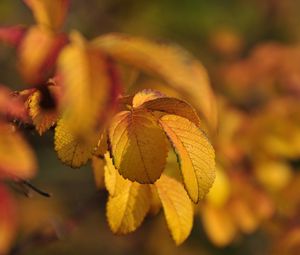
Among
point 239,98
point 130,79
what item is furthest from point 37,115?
point 239,98

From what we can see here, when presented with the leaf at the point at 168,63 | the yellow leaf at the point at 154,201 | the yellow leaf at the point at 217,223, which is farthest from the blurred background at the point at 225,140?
the yellow leaf at the point at 154,201

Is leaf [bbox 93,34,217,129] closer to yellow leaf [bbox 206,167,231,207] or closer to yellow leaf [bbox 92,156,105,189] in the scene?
yellow leaf [bbox 92,156,105,189]

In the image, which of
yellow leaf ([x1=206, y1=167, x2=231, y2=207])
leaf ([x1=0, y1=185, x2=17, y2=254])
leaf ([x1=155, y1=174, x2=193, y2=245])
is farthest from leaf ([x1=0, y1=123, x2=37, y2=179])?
yellow leaf ([x1=206, y1=167, x2=231, y2=207])

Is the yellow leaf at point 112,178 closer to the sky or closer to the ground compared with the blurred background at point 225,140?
closer to the sky

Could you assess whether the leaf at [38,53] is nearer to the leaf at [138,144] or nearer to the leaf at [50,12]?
the leaf at [50,12]

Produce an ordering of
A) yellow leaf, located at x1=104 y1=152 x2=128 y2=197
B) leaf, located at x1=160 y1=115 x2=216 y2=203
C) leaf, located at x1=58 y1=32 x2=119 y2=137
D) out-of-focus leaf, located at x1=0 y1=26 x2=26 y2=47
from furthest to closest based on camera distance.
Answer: yellow leaf, located at x1=104 y1=152 x2=128 y2=197 → leaf, located at x1=160 y1=115 x2=216 y2=203 → out-of-focus leaf, located at x1=0 y1=26 x2=26 y2=47 → leaf, located at x1=58 y1=32 x2=119 y2=137

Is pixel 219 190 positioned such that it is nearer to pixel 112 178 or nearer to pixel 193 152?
pixel 112 178

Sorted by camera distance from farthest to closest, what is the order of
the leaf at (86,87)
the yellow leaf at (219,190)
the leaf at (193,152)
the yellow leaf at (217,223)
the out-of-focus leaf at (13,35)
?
the yellow leaf at (217,223), the yellow leaf at (219,190), the leaf at (193,152), the out-of-focus leaf at (13,35), the leaf at (86,87)
